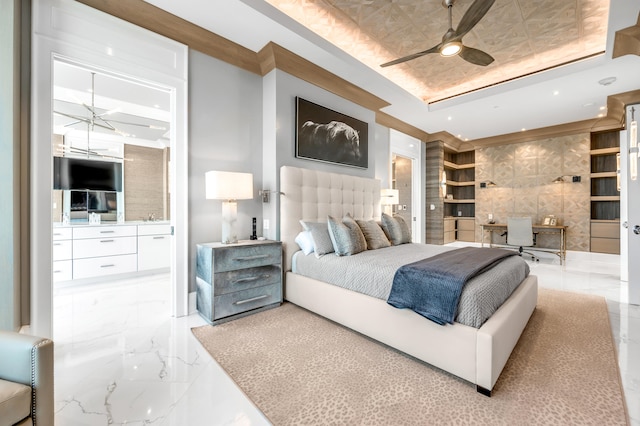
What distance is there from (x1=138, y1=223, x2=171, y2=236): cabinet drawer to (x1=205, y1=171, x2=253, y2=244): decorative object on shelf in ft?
8.16

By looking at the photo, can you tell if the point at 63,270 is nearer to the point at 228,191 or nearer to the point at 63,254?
the point at 63,254

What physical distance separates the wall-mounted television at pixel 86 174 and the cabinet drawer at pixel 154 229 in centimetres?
105

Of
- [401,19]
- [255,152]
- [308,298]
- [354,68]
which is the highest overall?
[401,19]

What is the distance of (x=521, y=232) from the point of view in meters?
5.81

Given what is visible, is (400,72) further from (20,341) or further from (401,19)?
(20,341)

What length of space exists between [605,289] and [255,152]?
5.19 metres

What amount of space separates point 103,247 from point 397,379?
4.51m

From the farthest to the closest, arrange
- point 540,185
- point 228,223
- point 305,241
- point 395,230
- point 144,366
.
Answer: point 540,185
point 395,230
point 305,241
point 228,223
point 144,366

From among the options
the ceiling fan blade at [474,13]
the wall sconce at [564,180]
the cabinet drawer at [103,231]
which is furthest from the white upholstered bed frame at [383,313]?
the wall sconce at [564,180]

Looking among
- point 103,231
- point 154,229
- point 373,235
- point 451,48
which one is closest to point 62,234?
point 103,231

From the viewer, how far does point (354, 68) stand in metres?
3.52

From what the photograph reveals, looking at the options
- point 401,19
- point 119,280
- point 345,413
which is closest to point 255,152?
point 401,19

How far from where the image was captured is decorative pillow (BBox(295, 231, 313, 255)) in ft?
10.1

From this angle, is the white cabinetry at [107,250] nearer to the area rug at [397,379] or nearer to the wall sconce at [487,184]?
the area rug at [397,379]
